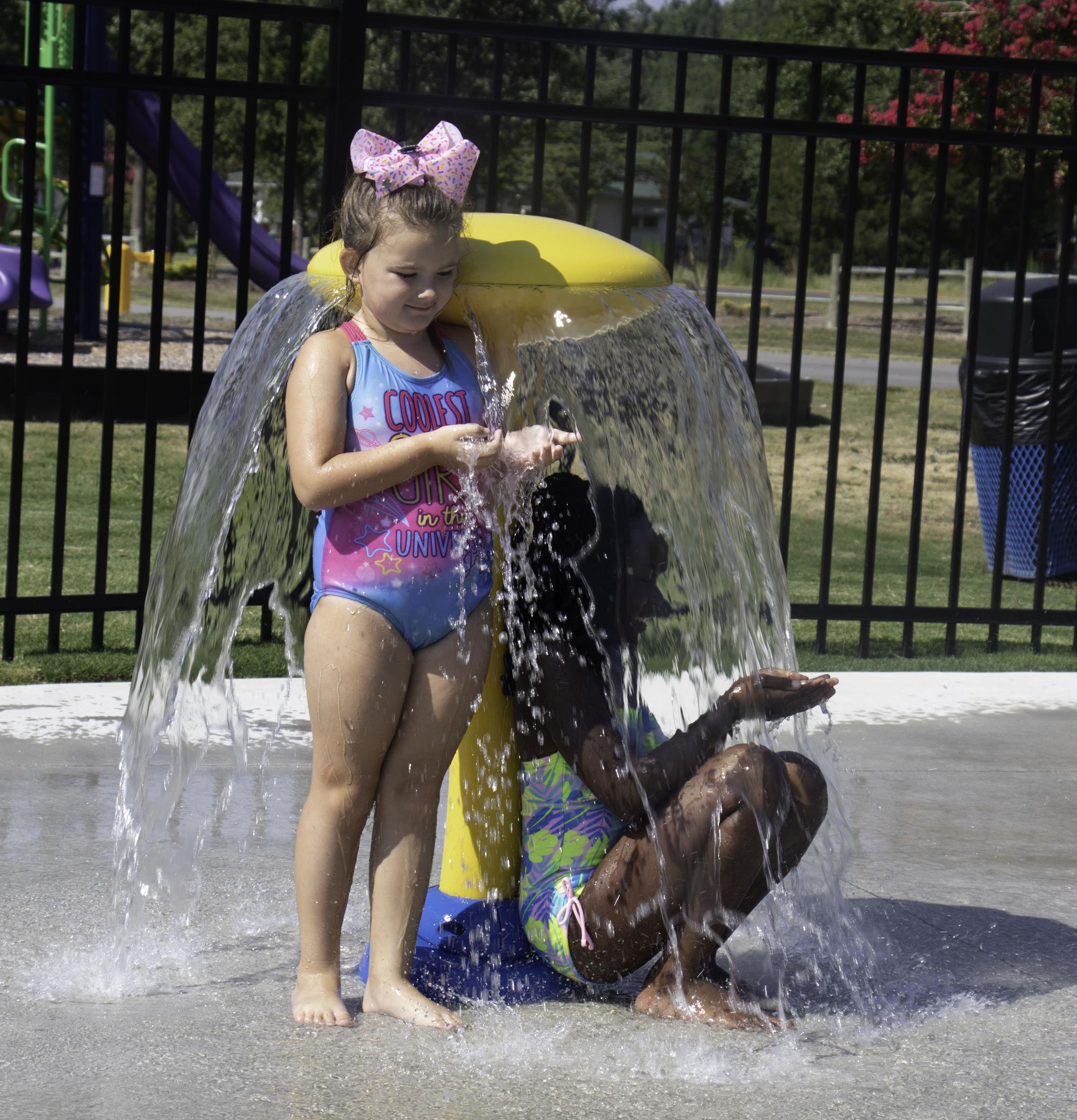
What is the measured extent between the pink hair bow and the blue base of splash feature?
128 centimetres

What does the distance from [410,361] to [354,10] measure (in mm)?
2716

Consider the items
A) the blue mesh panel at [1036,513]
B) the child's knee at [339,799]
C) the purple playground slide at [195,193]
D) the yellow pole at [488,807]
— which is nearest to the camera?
the child's knee at [339,799]

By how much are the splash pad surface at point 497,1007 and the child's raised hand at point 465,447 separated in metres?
0.96

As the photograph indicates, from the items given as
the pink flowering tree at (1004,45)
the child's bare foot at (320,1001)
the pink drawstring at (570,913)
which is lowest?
the child's bare foot at (320,1001)

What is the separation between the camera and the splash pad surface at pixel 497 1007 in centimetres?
247

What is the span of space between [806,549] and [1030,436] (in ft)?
4.29

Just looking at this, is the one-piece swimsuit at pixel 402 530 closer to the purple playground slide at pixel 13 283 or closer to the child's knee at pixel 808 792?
the child's knee at pixel 808 792

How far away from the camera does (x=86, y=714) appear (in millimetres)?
4613

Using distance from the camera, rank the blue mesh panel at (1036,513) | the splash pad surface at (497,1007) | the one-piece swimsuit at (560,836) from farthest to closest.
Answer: the blue mesh panel at (1036,513), the one-piece swimsuit at (560,836), the splash pad surface at (497,1007)

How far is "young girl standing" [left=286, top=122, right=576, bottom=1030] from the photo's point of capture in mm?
2617

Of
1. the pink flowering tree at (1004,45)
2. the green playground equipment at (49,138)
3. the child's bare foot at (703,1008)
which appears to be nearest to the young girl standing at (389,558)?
the child's bare foot at (703,1008)

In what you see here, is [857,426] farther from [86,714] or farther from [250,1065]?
[250,1065]

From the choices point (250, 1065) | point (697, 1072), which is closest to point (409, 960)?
point (250, 1065)

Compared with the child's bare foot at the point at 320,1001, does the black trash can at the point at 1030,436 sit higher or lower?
higher
